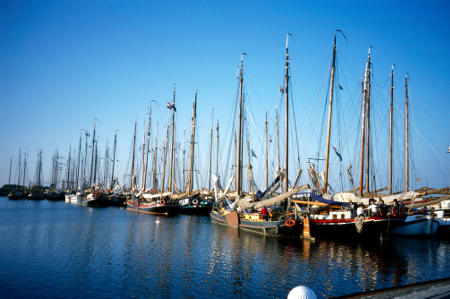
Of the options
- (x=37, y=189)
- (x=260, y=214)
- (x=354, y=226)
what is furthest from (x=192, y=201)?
(x=37, y=189)

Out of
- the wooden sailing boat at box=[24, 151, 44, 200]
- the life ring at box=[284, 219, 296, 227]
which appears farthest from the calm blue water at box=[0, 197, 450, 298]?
the wooden sailing boat at box=[24, 151, 44, 200]

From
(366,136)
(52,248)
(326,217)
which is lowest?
(52,248)

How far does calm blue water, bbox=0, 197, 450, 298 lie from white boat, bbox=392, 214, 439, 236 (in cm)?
288

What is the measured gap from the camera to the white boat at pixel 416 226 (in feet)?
119

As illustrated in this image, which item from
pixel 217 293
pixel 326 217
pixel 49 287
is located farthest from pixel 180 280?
pixel 326 217

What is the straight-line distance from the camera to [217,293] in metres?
16.2

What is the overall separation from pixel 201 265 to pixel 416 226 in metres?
27.0

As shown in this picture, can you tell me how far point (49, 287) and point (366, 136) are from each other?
39.3 meters

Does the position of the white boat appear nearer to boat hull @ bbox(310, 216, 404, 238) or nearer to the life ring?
boat hull @ bbox(310, 216, 404, 238)

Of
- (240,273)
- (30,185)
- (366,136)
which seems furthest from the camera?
(30,185)

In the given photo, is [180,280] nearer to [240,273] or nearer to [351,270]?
[240,273]

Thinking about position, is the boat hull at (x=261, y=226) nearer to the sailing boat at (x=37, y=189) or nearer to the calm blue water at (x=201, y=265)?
the calm blue water at (x=201, y=265)

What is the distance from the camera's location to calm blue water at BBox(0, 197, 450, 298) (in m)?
16.8

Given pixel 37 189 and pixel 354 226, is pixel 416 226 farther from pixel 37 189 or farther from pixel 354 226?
pixel 37 189
